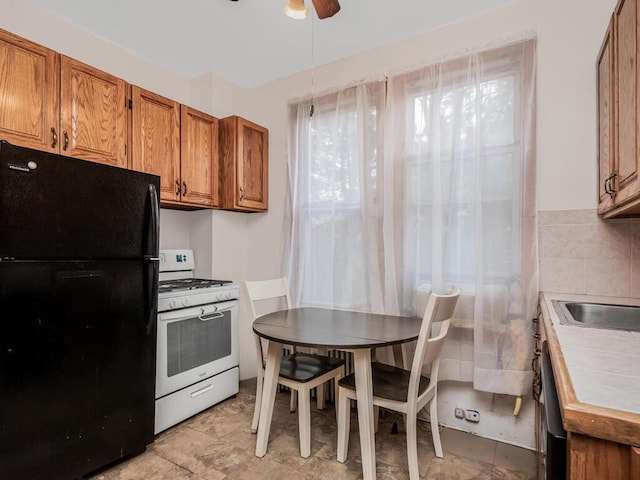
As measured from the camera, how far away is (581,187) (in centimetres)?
192

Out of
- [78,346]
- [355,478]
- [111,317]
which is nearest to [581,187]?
[355,478]

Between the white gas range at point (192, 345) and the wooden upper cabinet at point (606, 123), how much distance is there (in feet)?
7.77

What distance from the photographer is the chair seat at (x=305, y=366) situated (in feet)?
6.48

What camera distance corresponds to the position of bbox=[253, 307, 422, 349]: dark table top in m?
1.62

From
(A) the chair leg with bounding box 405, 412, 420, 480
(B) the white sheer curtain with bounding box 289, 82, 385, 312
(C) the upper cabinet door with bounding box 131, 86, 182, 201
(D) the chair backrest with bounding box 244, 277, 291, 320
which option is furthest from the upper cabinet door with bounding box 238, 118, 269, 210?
(A) the chair leg with bounding box 405, 412, 420, 480

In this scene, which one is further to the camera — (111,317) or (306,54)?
(306,54)

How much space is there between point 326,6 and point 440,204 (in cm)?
131

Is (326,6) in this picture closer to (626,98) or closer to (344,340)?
(626,98)

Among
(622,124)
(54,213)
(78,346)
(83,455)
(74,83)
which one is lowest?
(83,455)

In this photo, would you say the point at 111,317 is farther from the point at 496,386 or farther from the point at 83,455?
the point at 496,386

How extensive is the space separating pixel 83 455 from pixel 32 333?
0.68 m

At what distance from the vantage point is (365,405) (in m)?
1.68

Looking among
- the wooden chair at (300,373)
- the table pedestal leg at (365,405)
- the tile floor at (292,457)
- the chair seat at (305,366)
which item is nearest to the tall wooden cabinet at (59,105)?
the wooden chair at (300,373)

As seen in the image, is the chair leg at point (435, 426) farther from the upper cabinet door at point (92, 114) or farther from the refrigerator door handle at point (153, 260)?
the upper cabinet door at point (92, 114)
